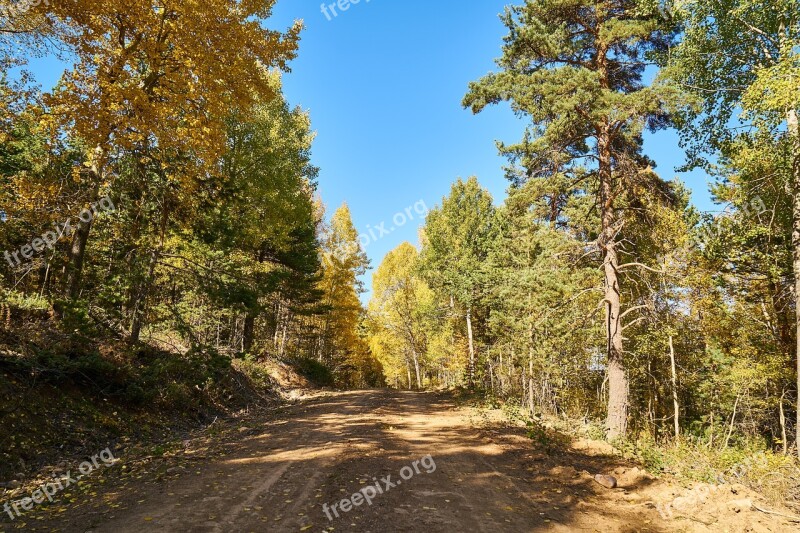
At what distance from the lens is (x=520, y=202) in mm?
13242

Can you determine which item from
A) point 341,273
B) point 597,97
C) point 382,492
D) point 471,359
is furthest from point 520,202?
point 341,273

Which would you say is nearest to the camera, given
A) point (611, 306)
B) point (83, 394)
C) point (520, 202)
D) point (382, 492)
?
point (382, 492)

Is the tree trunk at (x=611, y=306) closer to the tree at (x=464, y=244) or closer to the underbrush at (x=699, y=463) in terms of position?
the underbrush at (x=699, y=463)

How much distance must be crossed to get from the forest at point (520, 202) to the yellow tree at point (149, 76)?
59mm

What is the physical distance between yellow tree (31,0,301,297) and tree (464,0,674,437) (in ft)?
21.8

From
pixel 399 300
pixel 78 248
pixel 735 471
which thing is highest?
pixel 399 300

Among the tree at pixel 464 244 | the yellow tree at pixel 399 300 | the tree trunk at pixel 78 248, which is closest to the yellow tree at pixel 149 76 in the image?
the tree trunk at pixel 78 248

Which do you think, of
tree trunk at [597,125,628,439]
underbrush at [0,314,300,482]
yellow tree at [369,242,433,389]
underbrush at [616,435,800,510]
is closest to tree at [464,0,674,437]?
tree trunk at [597,125,628,439]

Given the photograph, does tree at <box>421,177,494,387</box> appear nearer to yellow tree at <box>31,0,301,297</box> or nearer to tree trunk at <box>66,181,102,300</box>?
yellow tree at <box>31,0,301,297</box>

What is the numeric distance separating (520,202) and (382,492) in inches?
394

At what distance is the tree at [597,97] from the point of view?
10.3m

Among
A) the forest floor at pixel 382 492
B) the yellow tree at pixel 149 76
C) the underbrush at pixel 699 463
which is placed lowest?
the underbrush at pixel 699 463

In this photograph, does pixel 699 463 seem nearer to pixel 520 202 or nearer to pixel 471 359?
pixel 520 202

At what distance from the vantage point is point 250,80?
33.8 ft
